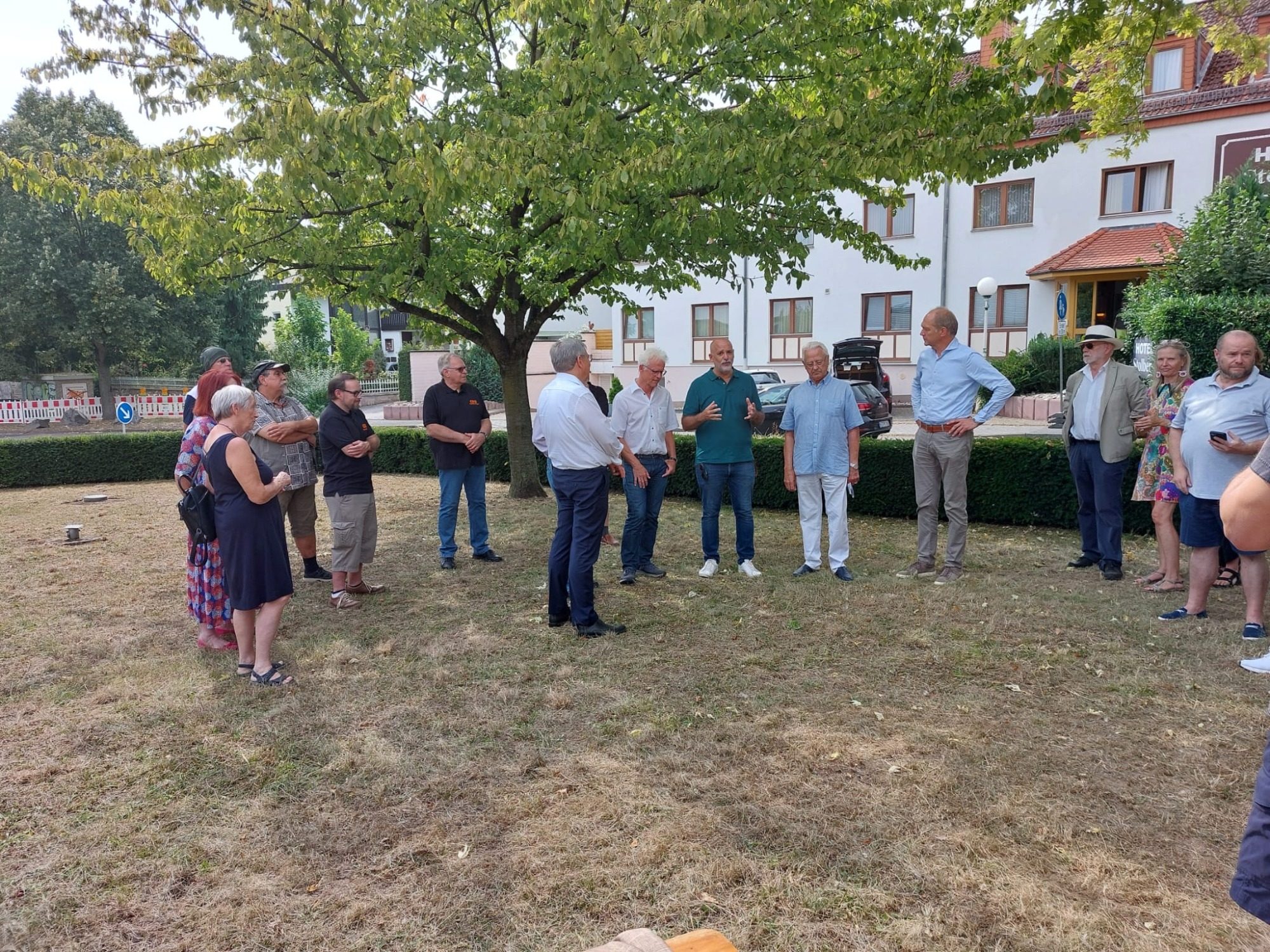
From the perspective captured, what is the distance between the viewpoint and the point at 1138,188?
2469cm

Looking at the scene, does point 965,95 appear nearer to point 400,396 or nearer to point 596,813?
point 596,813

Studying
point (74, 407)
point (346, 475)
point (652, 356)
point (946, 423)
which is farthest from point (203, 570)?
point (74, 407)

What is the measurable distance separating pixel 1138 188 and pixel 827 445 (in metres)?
23.5

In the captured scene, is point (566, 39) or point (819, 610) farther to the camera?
point (566, 39)

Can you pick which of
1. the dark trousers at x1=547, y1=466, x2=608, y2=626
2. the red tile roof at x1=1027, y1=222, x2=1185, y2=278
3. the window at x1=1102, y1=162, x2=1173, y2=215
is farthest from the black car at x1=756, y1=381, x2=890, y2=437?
the window at x1=1102, y1=162, x2=1173, y2=215

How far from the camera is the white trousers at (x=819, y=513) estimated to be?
7.09 m

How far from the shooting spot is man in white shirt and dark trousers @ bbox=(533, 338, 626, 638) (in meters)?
5.54

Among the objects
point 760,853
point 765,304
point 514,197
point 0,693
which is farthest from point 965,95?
point 765,304

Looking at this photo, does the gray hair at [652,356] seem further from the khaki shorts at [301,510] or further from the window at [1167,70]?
the window at [1167,70]

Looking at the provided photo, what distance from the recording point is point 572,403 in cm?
552

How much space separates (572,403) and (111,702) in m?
3.21

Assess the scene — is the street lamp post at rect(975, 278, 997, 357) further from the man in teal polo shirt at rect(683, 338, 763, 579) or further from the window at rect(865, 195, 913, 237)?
the man in teal polo shirt at rect(683, 338, 763, 579)

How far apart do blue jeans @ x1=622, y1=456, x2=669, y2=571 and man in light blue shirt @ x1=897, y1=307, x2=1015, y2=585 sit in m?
2.18

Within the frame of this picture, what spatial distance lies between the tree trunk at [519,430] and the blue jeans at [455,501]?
4.00 metres
